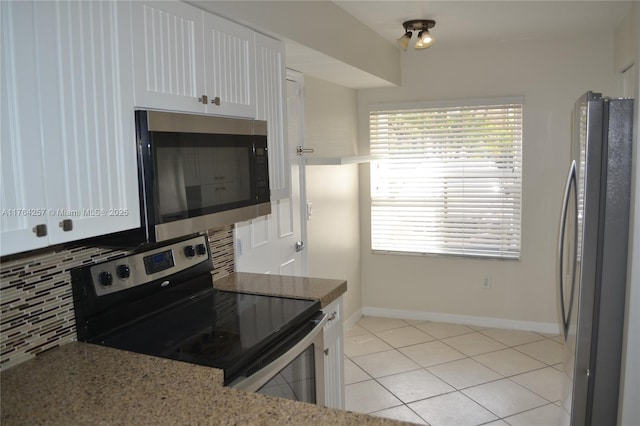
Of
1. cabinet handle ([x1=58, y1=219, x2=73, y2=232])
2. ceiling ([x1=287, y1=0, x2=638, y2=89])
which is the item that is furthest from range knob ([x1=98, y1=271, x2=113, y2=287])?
ceiling ([x1=287, y1=0, x2=638, y2=89])

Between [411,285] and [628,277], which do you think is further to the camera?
[411,285]

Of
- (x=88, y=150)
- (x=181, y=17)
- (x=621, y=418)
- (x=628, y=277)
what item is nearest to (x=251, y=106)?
(x=181, y=17)

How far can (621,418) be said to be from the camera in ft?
7.23

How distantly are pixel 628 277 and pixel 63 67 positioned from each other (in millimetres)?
2225

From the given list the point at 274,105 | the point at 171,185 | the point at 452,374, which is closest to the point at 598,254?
the point at 274,105

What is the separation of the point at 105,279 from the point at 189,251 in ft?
1.51

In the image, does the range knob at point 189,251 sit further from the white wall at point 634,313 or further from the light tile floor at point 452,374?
the white wall at point 634,313

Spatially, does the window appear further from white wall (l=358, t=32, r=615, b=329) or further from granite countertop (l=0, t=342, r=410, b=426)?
granite countertop (l=0, t=342, r=410, b=426)

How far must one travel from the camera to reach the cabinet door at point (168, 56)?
63.7 inches

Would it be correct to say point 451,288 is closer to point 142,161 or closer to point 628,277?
point 628,277

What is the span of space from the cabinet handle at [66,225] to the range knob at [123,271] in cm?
54

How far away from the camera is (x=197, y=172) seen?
1813 mm

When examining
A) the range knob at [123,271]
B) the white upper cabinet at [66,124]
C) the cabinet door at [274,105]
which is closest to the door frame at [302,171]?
the cabinet door at [274,105]

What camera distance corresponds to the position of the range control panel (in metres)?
1.85
